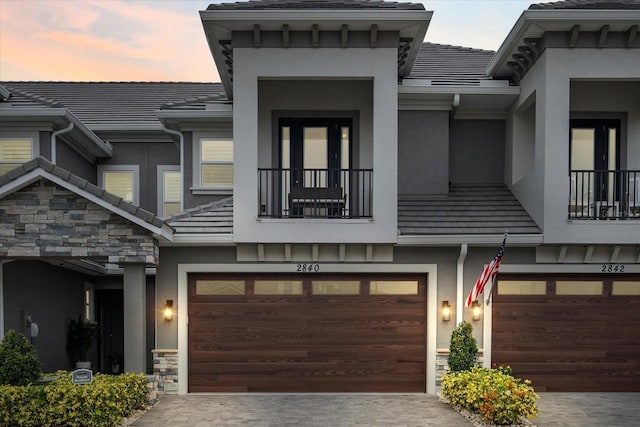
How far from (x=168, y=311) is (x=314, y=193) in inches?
128

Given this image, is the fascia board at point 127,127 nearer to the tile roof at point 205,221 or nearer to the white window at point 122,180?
the white window at point 122,180

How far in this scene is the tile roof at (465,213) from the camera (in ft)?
35.2

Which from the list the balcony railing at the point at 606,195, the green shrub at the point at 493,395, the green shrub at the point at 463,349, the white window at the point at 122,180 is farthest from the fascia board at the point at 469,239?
the white window at the point at 122,180

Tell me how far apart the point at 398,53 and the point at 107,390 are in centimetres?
723

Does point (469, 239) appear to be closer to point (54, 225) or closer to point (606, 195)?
point (606, 195)

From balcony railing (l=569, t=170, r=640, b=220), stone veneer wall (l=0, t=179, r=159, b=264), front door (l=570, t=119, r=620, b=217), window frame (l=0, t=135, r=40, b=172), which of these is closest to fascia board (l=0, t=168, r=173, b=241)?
stone veneer wall (l=0, t=179, r=159, b=264)

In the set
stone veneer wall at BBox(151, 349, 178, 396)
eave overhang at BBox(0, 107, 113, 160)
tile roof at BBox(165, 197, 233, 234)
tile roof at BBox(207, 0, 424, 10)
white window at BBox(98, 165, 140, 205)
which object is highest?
tile roof at BBox(207, 0, 424, 10)

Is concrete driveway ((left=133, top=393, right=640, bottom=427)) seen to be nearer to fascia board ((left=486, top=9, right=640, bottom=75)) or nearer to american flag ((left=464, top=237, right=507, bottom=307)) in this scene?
american flag ((left=464, top=237, right=507, bottom=307))

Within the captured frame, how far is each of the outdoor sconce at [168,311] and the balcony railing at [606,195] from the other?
7328mm

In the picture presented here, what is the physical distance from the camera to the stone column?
32.1 ft

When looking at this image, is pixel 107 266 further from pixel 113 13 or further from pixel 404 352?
pixel 113 13

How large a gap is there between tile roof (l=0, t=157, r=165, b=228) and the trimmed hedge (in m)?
2.56

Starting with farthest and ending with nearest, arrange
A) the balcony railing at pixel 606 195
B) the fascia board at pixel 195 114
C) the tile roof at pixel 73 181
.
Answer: the fascia board at pixel 195 114, the balcony railing at pixel 606 195, the tile roof at pixel 73 181

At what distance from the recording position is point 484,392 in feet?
29.0
